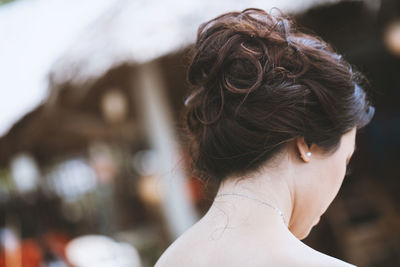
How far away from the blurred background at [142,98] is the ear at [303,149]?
1.51m

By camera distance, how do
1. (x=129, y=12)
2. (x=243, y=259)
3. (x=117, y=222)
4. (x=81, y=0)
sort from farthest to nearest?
(x=117, y=222) < (x=81, y=0) < (x=129, y=12) < (x=243, y=259)

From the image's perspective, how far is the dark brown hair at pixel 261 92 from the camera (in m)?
1.15

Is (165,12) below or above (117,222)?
above

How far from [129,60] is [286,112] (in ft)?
12.5

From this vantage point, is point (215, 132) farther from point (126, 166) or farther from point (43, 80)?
point (126, 166)

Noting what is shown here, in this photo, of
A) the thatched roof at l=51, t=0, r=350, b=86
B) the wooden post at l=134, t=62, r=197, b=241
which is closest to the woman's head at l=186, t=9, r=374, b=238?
the thatched roof at l=51, t=0, r=350, b=86

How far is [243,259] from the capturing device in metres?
1.03

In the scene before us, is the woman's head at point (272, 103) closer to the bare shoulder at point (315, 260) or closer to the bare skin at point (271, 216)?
the bare skin at point (271, 216)

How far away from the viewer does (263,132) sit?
1.14 m

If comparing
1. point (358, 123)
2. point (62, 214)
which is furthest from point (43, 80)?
point (62, 214)

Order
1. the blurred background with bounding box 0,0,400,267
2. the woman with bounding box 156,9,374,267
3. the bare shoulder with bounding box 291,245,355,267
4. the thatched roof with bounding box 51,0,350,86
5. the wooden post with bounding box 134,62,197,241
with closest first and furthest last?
the bare shoulder with bounding box 291,245,355,267, the woman with bounding box 156,9,374,267, the thatched roof with bounding box 51,0,350,86, the blurred background with bounding box 0,0,400,267, the wooden post with bounding box 134,62,197,241

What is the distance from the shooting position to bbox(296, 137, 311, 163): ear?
46.8 inches

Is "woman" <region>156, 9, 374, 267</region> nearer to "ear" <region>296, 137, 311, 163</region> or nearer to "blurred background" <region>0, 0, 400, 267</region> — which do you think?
"ear" <region>296, 137, 311, 163</region>

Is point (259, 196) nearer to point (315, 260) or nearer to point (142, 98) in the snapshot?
point (315, 260)
